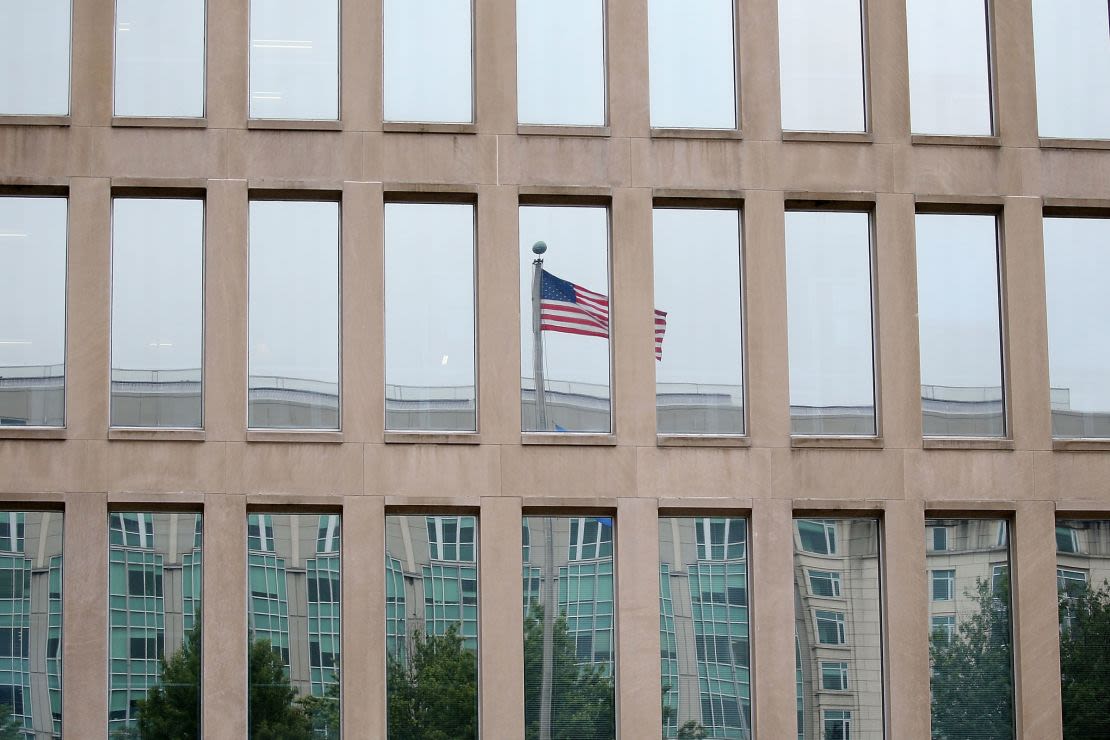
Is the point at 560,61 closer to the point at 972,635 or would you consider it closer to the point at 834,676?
the point at 834,676

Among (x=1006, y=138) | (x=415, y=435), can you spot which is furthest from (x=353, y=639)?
(x=1006, y=138)

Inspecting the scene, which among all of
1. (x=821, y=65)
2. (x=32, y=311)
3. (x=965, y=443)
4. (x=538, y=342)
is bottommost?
(x=965, y=443)

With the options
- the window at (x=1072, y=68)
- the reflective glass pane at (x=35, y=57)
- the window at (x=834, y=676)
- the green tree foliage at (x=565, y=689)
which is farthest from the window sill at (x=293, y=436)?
the window at (x=1072, y=68)

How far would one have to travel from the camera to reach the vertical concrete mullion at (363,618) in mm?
23797

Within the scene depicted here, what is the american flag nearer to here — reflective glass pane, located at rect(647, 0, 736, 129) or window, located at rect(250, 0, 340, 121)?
reflective glass pane, located at rect(647, 0, 736, 129)

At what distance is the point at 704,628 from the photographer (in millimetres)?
24625

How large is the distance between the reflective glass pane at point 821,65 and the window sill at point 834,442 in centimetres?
453

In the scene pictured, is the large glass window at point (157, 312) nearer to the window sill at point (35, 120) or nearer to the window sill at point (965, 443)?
the window sill at point (35, 120)

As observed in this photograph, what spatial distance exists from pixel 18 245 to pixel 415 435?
6207 mm

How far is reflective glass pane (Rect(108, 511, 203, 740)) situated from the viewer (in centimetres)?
2384

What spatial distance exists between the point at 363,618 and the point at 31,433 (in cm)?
509

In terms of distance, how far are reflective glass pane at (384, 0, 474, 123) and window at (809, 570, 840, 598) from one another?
26.4ft

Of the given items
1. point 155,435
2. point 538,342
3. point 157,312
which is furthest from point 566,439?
point 157,312

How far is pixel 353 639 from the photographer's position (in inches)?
941
